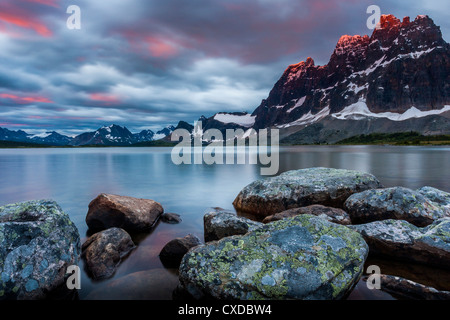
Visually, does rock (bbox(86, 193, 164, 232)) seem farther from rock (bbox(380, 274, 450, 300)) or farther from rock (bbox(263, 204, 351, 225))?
rock (bbox(380, 274, 450, 300))

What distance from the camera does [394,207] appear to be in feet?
30.3

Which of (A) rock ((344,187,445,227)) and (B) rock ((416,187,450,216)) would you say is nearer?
(A) rock ((344,187,445,227))

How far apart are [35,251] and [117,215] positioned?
4.52m

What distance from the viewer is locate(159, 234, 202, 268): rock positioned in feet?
24.5

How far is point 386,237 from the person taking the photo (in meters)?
7.38

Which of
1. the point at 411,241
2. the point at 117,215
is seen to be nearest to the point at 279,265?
the point at 411,241

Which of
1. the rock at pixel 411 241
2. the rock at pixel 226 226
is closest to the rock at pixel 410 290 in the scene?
the rock at pixel 411 241

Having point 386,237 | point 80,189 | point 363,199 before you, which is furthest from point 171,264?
point 80,189

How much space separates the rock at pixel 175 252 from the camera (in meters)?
7.47

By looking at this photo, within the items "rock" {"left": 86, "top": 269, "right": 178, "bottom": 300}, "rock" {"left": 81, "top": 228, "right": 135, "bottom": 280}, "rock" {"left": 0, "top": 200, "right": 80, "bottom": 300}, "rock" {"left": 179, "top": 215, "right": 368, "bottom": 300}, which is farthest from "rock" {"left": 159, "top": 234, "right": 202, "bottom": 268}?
"rock" {"left": 0, "top": 200, "right": 80, "bottom": 300}

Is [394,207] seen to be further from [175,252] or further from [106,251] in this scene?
[106,251]

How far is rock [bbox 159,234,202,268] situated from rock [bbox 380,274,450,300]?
4997mm
